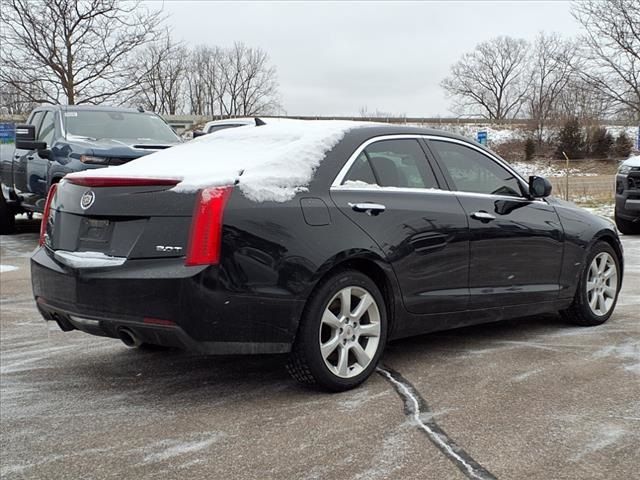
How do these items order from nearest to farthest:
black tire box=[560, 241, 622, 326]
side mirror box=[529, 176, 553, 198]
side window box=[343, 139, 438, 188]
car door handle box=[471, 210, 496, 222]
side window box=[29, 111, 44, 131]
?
1. side window box=[343, 139, 438, 188]
2. car door handle box=[471, 210, 496, 222]
3. side mirror box=[529, 176, 553, 198]
4. black tire box=[560, 241, 622, 326]
5. side window box=[29, 111, 44, 131]

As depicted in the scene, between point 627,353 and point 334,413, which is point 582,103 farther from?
point 334,413

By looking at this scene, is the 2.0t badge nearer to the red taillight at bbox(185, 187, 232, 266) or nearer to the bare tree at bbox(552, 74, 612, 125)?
the red taillight at bbox(185, 187, 232, 266)

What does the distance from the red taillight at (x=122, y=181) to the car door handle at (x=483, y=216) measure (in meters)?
2.08

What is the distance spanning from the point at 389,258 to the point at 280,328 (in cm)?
85

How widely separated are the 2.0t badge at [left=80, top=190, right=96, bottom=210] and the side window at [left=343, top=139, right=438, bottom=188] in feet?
4.70

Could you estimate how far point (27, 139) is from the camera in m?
9.65

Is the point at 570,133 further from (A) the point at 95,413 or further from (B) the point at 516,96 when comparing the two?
(A) the point at 95,413

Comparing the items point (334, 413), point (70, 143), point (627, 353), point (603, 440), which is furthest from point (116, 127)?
point (603, 440)

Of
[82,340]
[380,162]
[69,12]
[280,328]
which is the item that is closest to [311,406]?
[280,328]

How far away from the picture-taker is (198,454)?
3289mm

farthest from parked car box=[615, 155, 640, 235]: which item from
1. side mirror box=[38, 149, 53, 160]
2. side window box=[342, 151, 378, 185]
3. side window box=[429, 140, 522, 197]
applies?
side mirror box=[38, 149, 53, 160]

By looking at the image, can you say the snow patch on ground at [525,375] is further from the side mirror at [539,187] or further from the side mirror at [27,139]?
the side mirror at [27,139]

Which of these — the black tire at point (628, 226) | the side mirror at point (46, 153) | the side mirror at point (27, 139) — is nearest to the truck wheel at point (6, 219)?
the side mirror at point (27, 139)

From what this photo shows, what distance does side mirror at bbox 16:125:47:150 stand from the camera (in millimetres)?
9438
